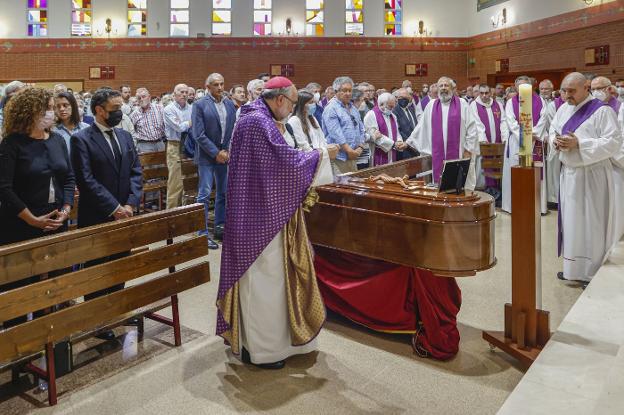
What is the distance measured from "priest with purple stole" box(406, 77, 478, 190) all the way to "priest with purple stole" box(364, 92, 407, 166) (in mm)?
437

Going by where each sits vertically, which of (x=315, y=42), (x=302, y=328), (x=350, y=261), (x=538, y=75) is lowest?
(x=302, y=328)

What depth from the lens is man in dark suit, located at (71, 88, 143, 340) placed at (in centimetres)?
407

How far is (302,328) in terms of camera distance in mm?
3734

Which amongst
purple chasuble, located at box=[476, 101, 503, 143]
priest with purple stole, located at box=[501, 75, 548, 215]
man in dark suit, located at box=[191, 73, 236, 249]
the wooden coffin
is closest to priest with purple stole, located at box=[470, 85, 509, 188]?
purple chasuble, located at box=[476, 101, 503, 143]

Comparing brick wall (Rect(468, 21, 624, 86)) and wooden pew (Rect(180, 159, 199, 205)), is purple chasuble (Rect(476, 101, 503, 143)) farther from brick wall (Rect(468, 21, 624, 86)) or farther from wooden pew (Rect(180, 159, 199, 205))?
wooden pew (Rect(180, 159, 199, 205))

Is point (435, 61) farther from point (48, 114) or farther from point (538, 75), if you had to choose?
point (48, 114)

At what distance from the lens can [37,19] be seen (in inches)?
781

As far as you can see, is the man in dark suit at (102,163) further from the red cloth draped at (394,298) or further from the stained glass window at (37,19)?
the stained glass window at (37,19)

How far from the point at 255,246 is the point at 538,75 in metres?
15.2

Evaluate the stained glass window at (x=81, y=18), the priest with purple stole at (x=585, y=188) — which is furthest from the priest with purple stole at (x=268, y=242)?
the stained glass window at (x=81, y=18)

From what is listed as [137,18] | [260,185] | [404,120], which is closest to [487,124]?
[404,120]

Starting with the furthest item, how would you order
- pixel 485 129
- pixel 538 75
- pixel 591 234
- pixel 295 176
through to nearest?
pixel 538 75 → pixel 485 129 → pixel 591 234 → pixel 295 176

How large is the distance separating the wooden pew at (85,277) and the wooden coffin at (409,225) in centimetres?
102

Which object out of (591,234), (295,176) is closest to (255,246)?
(295,176)
